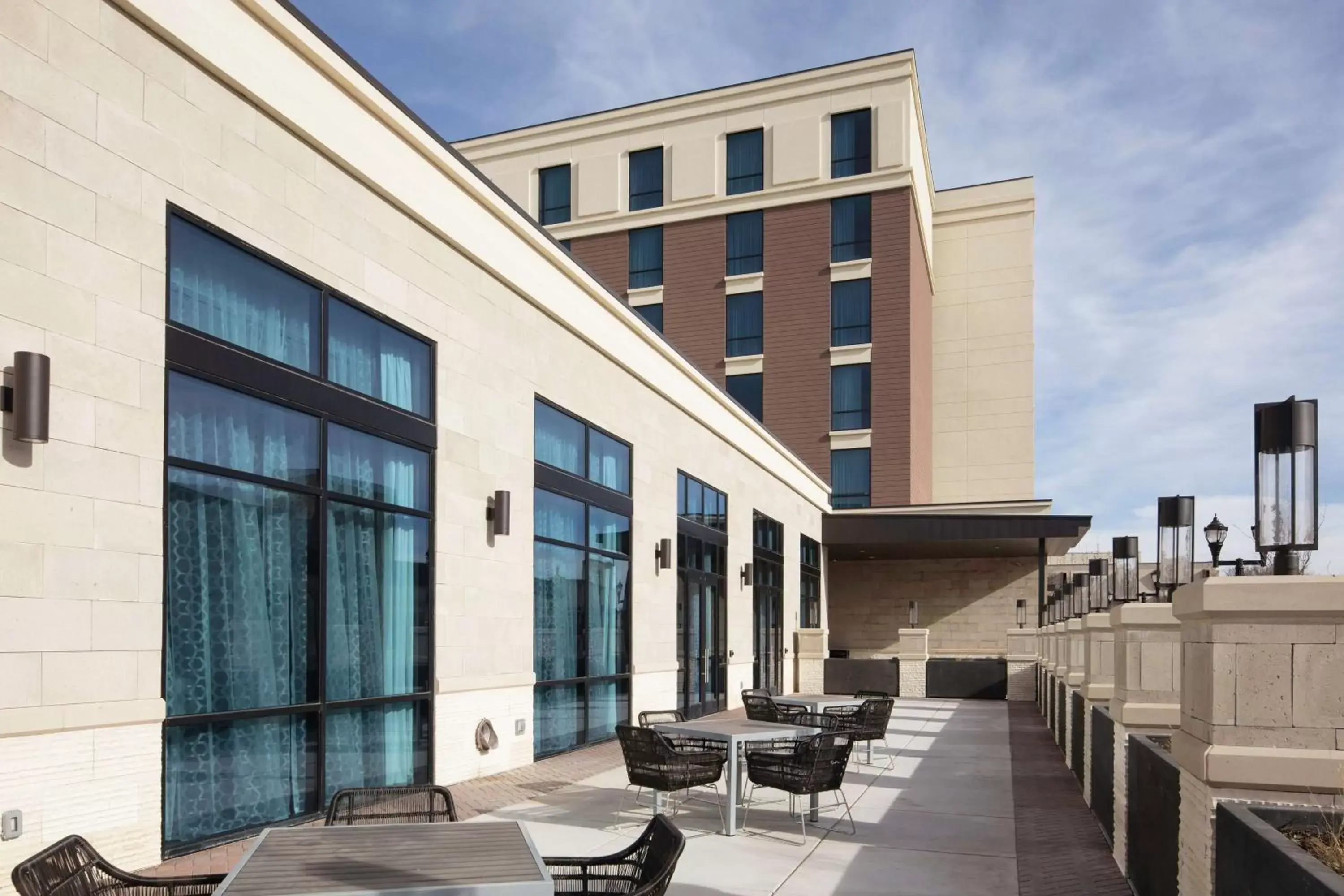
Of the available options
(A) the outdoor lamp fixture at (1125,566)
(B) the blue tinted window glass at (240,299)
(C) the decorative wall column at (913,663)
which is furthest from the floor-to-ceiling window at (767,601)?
(B) the blue tinted window glass at (240,299)

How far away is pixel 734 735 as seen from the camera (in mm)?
9195

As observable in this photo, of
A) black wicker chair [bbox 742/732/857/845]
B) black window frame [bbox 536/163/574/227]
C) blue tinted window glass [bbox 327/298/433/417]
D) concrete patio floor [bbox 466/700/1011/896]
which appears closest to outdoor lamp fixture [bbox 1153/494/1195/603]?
concrete patio floor [bbox 466/700/1011/896]

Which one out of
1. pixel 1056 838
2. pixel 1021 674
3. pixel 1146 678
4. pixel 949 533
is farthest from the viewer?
pixel 949 533

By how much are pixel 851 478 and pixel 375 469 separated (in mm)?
24818

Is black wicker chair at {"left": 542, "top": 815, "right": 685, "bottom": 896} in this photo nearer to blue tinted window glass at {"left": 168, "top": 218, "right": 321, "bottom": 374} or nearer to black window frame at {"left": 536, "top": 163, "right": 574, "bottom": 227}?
blue tinted window glass at {"left": 168, "top": 218, "right": 321, "bottom": 374}

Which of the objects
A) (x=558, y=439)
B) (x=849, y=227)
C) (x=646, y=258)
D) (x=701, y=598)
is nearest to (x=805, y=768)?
(x=558, y=439)

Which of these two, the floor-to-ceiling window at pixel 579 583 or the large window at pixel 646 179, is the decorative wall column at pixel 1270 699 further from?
the large window at pixel 646 179

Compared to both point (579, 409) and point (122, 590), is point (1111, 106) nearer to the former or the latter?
point (579, 409)

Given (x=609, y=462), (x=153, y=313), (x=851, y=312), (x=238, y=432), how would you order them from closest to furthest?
(x=153, y=313), (x=238, y=432), (x=609, y=462), (x=851, y=312)

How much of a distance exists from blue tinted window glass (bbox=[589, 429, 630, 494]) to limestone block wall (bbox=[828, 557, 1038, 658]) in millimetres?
19715

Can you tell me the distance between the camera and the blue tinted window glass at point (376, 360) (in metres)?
9.56

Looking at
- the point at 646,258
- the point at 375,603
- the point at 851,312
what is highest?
the point at 646,258

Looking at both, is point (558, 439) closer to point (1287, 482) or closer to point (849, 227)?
point (1287, 482)

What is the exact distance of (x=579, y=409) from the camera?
47.9ft
